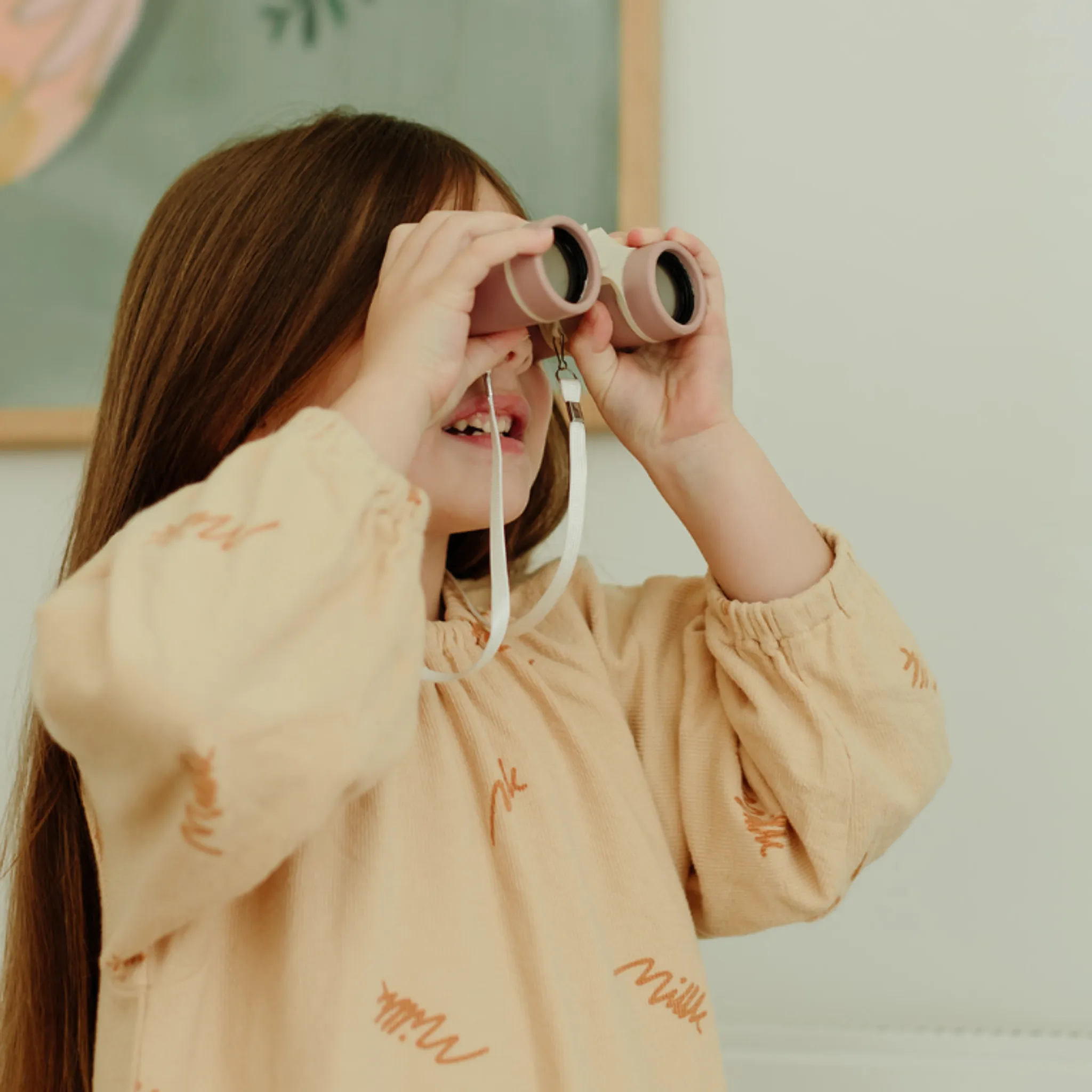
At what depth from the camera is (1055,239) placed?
3.20ft

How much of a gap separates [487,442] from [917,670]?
31 cm

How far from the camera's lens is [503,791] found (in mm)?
649

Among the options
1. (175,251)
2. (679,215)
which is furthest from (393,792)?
(679,215)

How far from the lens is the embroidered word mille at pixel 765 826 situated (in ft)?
2.26

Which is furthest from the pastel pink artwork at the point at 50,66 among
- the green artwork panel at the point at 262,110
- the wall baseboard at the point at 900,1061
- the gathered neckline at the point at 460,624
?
the wall baseboard at the point at 900,1061

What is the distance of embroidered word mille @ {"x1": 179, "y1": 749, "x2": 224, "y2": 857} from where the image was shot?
452mm

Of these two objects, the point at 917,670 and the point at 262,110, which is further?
the point at 262,110

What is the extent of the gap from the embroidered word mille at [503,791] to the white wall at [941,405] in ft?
1.49

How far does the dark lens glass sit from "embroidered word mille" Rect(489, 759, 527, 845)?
0.30 metres

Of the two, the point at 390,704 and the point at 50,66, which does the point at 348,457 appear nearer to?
the point at 390,704

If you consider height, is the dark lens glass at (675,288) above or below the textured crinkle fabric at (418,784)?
above

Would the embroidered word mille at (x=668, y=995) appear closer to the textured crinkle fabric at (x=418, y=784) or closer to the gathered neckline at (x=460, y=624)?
the textured crinkle fabric at (x=418, y=784)

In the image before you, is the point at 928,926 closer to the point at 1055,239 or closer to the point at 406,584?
the point at 1055,239

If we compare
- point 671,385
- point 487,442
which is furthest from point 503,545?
point 671,385
